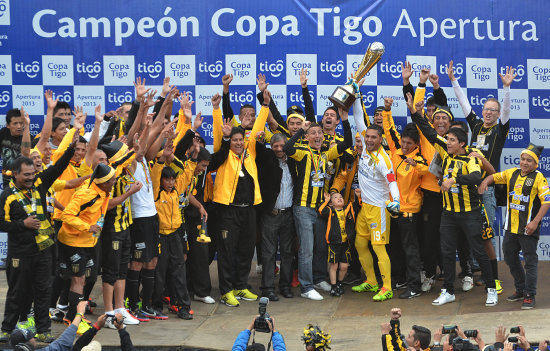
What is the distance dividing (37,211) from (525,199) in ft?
15.9

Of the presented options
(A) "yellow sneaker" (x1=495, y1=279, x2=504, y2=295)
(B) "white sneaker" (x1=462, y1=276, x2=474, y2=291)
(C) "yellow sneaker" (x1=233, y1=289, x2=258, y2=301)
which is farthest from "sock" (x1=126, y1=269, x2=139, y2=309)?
(A) "yellow sneaker" (x1=495, y1=279, x2=504, y2=295)

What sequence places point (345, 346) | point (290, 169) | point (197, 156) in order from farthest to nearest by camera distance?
1. point (290, 169)
2. point (197, 156)
3. point (345, 346)

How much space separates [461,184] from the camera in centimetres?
916

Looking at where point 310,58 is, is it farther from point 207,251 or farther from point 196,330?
point 196,330

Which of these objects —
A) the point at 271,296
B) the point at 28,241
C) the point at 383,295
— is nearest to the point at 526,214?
the point at 383,295

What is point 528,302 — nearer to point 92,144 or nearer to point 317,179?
point 317,179

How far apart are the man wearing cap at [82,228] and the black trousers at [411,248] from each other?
334cm

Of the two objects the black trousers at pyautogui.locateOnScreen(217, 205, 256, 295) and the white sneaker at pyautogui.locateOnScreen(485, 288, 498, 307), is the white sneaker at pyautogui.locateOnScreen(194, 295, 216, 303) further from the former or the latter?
the white sneaker at pyautogui.locateOnScreen(485, 288, 498, 307)

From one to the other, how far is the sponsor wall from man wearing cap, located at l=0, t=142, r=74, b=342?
10.9ft

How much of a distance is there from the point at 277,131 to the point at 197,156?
4.66 ft

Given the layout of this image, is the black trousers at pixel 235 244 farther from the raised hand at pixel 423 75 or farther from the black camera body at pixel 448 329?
the black camera body at pixel 448 329

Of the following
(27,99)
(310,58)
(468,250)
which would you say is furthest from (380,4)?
(27,99)

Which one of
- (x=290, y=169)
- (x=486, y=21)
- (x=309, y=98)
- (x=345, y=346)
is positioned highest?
(x=486, y=21)

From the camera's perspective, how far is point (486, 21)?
433 inches
